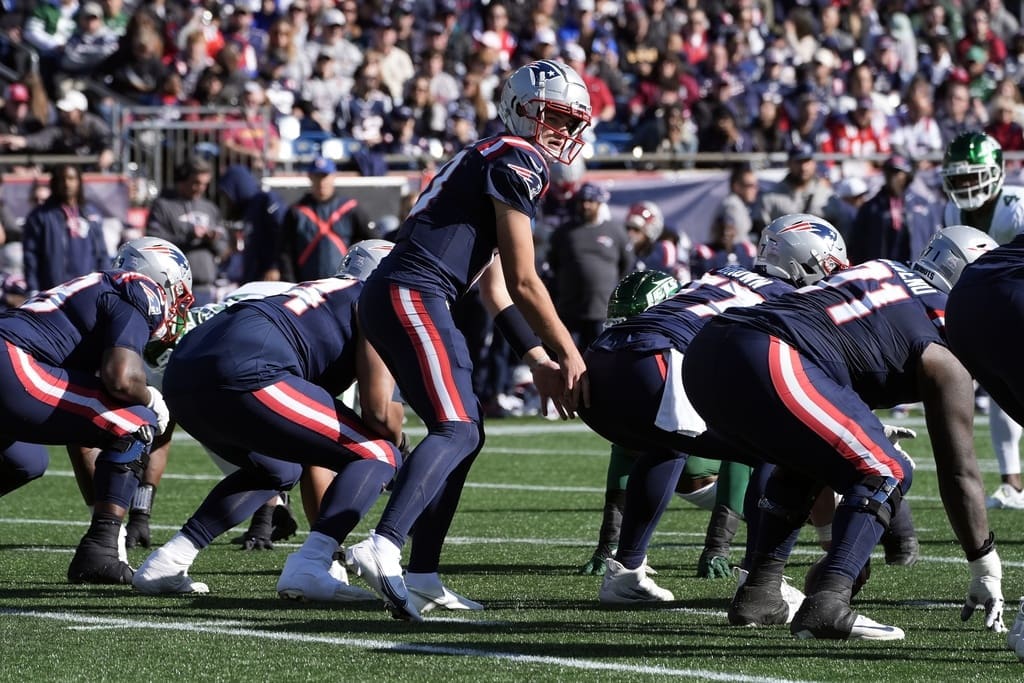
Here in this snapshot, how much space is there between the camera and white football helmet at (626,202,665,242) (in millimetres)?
13992

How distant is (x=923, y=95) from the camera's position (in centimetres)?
1700

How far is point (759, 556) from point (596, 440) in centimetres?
727

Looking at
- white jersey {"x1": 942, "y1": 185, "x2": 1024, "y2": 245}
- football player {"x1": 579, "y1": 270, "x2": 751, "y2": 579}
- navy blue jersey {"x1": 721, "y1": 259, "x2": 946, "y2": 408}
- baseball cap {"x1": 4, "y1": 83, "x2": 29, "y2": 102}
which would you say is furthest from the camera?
baseball cap {"x1": 4, "y1": 83, "x2": 29, "y2": 102}

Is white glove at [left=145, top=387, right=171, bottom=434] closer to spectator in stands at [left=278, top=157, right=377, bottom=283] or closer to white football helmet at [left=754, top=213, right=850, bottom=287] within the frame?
white football helmet at [left=754, top=213, right=850, bottom=287]

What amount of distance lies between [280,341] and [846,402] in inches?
76.0

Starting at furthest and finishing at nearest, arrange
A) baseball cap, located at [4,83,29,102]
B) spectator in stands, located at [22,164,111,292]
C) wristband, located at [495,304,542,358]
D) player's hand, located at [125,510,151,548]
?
baseball cap, located at [4,83,29,102] < spectator in stands, located at [22,164,111,292] < player's hand, located at [125,510,151,548] < wristband, located at [495,304,542,358]

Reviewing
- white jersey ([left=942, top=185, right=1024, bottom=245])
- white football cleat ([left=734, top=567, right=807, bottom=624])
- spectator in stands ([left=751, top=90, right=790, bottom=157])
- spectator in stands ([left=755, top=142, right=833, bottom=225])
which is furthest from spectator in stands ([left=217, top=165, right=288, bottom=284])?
white football cleat ([left=734, top=567, right=807, bottom=624])

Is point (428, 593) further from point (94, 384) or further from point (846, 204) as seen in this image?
point (846, 204)

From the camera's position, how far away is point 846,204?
1388 centimetres

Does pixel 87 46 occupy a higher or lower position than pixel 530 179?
lower

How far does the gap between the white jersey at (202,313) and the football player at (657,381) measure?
1.26 meters

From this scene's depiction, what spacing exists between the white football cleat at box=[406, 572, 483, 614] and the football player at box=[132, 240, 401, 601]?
27 centimetres

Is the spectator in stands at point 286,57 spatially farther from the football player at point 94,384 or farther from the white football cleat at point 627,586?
the white football cleat at point 627,586

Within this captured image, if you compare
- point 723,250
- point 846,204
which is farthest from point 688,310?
point 846,204
